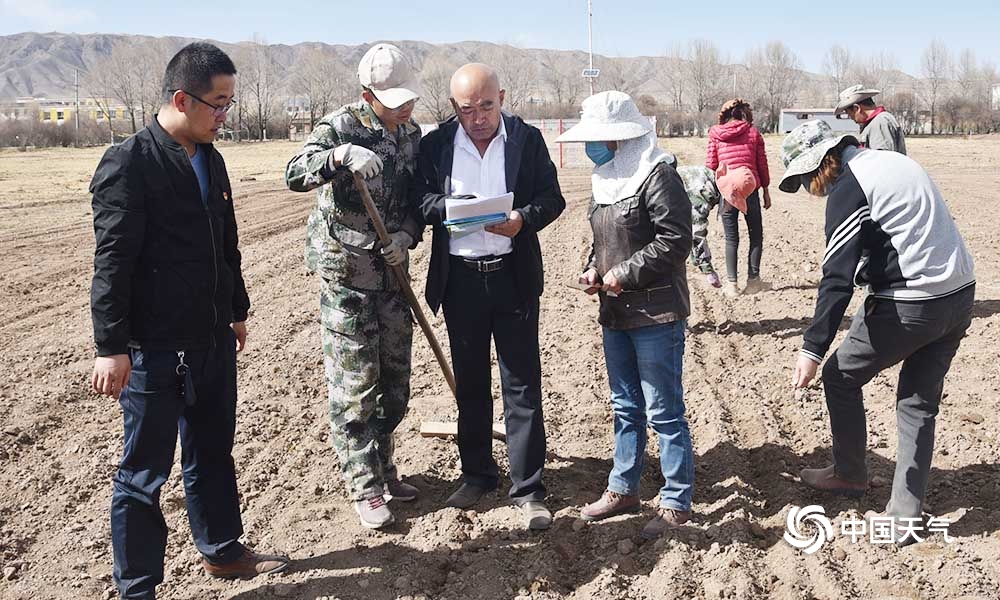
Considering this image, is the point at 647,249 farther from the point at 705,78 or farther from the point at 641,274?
the point at 705,78

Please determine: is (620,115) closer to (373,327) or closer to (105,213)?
(373,327)

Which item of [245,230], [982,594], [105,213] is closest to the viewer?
[105,213]

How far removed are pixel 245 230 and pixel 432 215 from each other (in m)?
10.2

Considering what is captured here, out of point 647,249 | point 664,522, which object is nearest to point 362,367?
point 647,249

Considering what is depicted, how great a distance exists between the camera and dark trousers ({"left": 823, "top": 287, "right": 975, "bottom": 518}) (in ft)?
11.6

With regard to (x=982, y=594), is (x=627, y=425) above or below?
above

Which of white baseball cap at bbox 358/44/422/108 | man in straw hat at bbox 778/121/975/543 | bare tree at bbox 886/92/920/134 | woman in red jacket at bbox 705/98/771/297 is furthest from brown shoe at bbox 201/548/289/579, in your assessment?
bare tree at bbox 886/92/920/134

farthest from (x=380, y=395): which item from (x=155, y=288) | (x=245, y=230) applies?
(x=245, y=230)

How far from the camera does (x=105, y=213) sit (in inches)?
118

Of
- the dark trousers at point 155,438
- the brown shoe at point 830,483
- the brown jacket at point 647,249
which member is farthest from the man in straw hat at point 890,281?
the dark trousers at point 155,438

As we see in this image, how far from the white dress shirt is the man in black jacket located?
3.48 ft

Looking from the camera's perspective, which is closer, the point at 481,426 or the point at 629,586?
the point at 629,586

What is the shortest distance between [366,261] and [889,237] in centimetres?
222

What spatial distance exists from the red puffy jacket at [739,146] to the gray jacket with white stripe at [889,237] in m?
4.36
